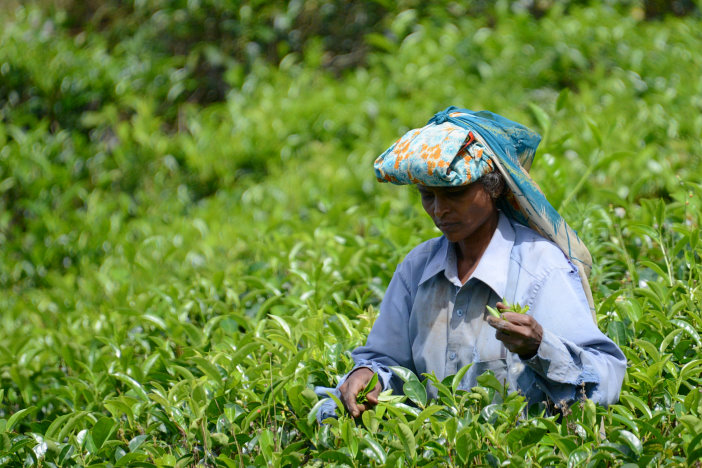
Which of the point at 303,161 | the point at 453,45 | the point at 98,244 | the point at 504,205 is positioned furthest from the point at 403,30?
the point at 504,205

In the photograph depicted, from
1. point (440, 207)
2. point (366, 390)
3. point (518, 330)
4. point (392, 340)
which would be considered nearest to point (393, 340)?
point (392, 340)

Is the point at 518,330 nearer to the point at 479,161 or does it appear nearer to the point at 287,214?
the point at 479,161

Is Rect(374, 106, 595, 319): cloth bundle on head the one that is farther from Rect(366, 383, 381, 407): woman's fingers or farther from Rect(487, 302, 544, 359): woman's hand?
Rect(366, 383, 381, 407): woman's fingers

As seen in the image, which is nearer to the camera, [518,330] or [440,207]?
[518,330]

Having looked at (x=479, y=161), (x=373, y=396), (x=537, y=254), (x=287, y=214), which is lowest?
(x=287, y=214)

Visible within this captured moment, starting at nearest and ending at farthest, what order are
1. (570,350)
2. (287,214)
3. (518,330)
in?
(518,330)
(570,350)
(287,214)

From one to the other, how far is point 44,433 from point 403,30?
205 inches

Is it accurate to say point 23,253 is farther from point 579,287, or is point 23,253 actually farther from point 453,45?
point 579,287

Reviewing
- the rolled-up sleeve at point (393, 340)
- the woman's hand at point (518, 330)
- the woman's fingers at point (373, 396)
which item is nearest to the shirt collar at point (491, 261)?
the rolled-up sleeve at point (393, 340)

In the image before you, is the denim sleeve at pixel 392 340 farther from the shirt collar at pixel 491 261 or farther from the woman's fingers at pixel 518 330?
the woman's fingers at pixel 518 330

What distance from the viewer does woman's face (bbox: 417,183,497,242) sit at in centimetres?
216

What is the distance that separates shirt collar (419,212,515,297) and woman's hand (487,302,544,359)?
23 cm

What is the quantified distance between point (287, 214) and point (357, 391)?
2603mm

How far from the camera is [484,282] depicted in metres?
2.17
